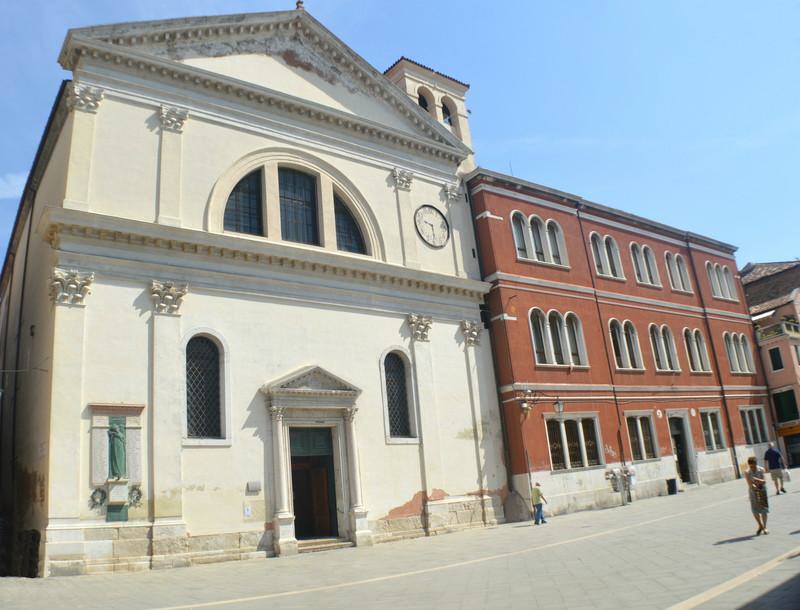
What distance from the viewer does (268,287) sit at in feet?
62.2

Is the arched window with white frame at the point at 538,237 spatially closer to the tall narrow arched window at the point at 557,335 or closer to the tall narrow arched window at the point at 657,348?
the tall narrow arched window at the point at 557,335

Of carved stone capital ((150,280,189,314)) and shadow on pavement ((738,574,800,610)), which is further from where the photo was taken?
carved stone capital ((150,280,189,314))

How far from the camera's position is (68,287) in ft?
51.0

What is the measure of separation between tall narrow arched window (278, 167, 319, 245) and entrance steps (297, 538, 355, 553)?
8649 millimetres

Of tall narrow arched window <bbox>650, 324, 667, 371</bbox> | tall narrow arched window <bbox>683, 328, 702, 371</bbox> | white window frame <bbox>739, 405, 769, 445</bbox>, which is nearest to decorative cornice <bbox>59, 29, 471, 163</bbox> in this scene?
tall narrow arched window <bbox>650, 324, 667, 371</bbox>

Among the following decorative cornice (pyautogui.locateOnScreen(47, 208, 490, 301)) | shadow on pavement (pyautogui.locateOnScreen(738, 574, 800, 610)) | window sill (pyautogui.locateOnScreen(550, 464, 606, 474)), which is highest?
decorative cornice (pyautogui.locateOnScreen(47, 208, 490, 301))

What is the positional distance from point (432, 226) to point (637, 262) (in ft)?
40.1

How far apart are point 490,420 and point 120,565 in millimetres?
12619

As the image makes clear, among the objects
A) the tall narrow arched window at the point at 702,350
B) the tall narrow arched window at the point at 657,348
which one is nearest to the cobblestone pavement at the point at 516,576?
the tall narrow arched window at the point at 657,348

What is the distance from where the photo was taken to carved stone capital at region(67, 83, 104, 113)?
1716 cm

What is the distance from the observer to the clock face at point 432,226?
23.7 meters

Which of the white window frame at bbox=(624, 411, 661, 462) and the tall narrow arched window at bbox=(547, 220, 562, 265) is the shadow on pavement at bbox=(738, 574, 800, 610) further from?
the tall narrow arched window at bbox=(547, 220, 562, 265)

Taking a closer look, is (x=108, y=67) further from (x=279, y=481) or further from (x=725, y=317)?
(x=725, y=317)

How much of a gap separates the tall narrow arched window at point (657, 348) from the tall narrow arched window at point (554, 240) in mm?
6332
